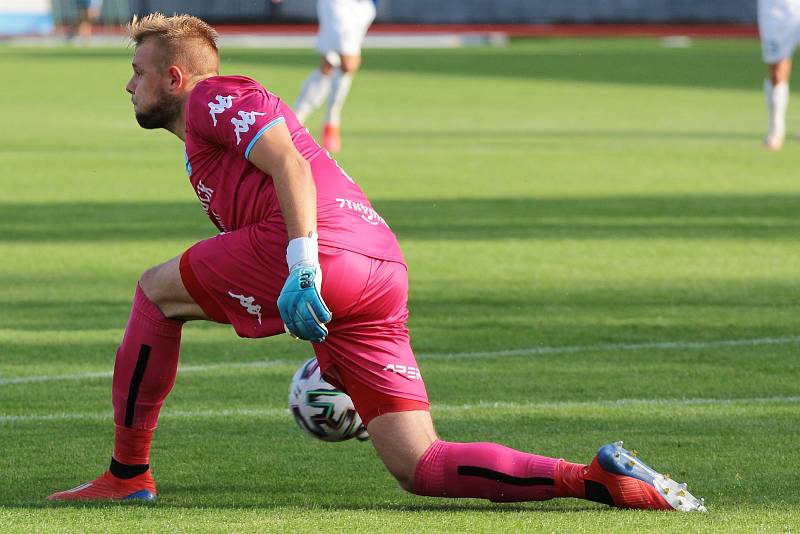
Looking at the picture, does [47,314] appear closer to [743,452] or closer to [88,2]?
[743,452]

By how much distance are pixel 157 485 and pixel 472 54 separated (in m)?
37.1

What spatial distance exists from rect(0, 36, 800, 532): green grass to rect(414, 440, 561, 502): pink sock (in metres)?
0.08

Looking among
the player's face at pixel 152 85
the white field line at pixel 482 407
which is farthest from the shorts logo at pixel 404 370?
the white field line at pixel 482 407

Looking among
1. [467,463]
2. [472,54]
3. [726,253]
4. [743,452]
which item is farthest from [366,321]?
[472,54]

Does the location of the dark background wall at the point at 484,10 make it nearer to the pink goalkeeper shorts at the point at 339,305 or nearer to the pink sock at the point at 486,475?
the pink goalkeeper shorts at the point at 339,305

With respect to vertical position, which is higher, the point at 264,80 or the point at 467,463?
the point at 467,463

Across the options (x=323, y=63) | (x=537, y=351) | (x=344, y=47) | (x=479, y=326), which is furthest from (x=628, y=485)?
(x=344, y=47)

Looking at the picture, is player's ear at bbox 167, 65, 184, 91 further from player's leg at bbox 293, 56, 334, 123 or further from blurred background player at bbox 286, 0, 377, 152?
player's leg at bbox 293, 56, 334, 123

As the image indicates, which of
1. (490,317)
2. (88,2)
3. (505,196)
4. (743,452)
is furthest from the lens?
(88,2)

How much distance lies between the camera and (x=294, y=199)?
5.01m

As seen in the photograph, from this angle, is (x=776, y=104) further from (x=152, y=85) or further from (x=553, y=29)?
(x=553, y=29)

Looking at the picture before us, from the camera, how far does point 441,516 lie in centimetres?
→ 511

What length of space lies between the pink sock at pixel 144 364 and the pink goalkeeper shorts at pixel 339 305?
16cm

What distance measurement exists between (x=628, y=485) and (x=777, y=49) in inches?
562
